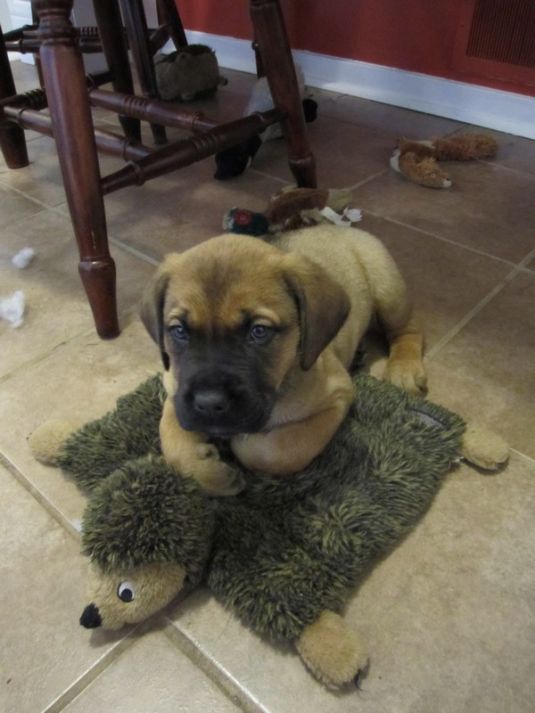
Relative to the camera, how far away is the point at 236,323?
1003 millimetres

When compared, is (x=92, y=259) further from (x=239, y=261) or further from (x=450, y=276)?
(x=450, y=276)

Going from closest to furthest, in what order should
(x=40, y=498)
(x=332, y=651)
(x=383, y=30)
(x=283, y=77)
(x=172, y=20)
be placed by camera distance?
(x=332, y=651)
(x=40, y=498)
(x=283, y=77)
(x=383, y=30)
(x=172, y=20)

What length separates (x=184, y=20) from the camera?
149 inches

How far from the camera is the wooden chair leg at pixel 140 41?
101 inches

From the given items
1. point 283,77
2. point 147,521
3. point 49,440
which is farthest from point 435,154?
point 147,521

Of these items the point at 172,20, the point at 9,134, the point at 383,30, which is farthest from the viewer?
the point at 172,20

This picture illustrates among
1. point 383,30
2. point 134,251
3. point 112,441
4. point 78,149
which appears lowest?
point 134,251

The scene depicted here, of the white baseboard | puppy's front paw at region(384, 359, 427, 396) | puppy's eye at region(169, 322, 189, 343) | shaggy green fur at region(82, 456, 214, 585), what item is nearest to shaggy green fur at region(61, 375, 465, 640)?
shaggy green fur at region(82, 456, 214, 585)

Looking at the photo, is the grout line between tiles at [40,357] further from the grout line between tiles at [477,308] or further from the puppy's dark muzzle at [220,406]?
the grout line between tiles at [477,308]

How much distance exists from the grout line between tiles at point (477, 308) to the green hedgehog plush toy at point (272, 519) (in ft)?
1.10

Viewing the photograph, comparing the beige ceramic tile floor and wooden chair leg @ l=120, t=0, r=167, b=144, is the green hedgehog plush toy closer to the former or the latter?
the beige ceramic tile floor

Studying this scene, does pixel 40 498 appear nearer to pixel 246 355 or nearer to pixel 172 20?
pixel 246 355

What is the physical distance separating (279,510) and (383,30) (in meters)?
2.69

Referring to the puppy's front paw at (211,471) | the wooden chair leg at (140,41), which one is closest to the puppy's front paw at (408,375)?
the puppy's front paw at (211,471)
